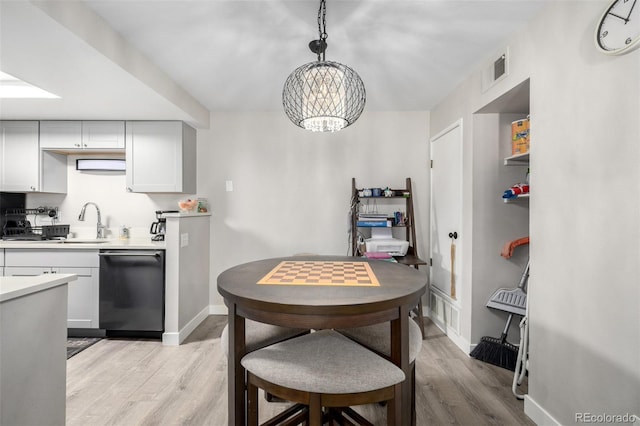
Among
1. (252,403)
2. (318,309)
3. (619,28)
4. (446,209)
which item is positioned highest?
(619,28)

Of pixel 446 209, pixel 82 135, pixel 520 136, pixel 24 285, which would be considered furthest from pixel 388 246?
pixel 82 135

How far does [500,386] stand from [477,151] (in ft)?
5.82

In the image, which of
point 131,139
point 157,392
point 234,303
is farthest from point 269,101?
point 157,392

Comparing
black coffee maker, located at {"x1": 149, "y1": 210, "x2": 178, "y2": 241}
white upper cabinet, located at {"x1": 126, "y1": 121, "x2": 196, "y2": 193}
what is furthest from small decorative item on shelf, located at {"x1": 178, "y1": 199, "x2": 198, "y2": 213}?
black coffee maker, located at {"x1": 149, "y1": 210, "x2": 178, "y2": 241}

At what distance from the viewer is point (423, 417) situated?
1829 mm

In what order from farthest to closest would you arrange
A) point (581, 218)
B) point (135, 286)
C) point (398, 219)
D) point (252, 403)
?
Result: point (398, 219) < point (135, 286) < point (581, 218) < point (252, 403)

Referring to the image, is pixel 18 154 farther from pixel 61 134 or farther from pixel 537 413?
pixel 537 413

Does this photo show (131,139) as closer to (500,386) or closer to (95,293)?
(95,293)

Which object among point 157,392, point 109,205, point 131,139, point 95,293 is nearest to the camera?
point 157,392

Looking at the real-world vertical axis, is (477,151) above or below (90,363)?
above

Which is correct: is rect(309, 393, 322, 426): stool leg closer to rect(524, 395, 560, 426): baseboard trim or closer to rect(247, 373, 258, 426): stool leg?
rect(247, 373, 258, 426): stool leg

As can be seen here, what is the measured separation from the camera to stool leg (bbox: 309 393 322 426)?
3.82ft

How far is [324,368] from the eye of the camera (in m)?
1.19

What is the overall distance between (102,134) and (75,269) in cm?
140
